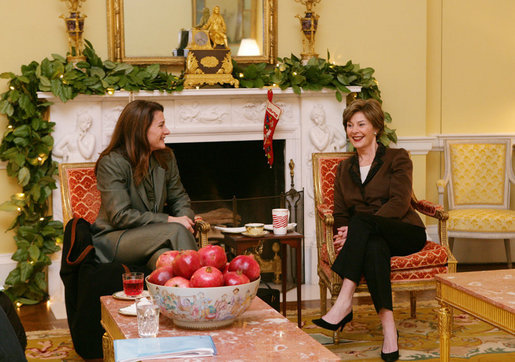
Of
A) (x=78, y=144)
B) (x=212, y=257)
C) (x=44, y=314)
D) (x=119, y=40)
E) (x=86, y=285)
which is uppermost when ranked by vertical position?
(x=119, y=40)

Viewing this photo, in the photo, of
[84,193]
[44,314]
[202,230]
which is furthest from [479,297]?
[44,314]

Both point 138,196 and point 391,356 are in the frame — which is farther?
→ point 138,196

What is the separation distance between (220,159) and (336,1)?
1432 mm

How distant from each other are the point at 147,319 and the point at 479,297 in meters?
1.25

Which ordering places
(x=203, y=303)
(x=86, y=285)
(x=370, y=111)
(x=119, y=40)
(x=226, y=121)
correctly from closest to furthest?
1. (x=203, y=303)
2. (x=86, y=285)
3. (x=370, y=111)
4. (x=119, y=40)
5. (x=226, y=121)

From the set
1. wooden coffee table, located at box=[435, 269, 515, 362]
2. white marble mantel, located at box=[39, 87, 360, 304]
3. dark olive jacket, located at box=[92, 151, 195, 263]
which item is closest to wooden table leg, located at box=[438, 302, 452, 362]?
wooden coffee table, located at box=[435, 269, 515, 362]

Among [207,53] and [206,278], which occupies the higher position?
[207,53]

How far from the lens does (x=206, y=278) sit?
198 cm

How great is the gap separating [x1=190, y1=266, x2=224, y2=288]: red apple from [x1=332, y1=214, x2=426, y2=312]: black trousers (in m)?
1.40

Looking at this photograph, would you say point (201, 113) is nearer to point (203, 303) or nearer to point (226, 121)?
point (226, 121)

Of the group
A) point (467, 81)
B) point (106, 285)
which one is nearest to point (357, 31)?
point (467, 81)

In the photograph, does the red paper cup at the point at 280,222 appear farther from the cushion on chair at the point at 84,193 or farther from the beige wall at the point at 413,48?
the beige wall at the point at 413,48

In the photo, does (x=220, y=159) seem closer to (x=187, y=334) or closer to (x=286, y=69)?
(x=286, y=69)

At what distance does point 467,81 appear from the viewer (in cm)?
544
